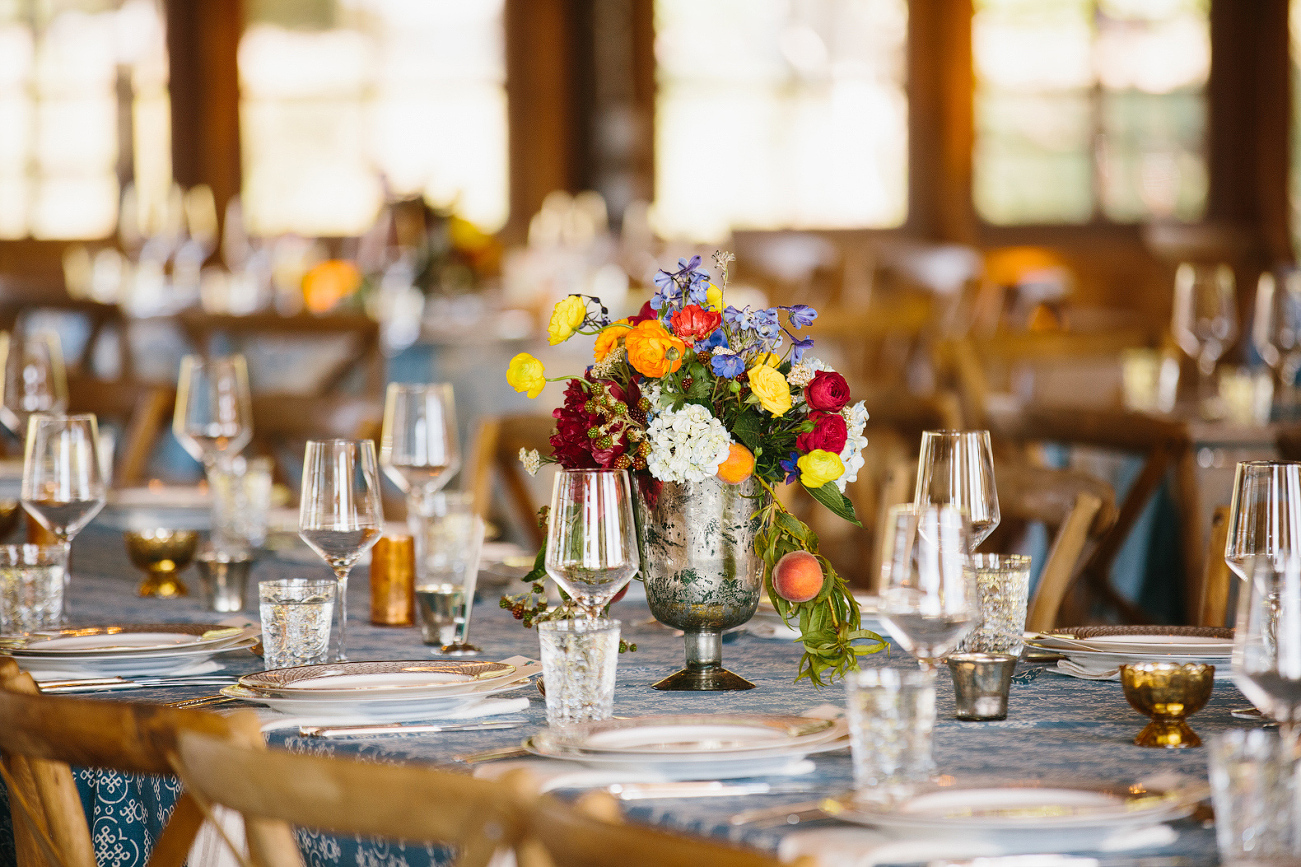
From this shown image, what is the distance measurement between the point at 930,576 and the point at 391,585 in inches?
30.5

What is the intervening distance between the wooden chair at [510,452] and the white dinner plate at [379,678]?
1277mm

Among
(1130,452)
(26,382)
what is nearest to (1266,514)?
(1130,452)

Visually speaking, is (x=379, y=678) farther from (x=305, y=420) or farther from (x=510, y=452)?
(x=305, y=420)

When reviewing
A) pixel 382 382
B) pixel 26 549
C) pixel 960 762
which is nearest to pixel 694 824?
pixel 960 762

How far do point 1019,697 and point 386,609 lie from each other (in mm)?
718

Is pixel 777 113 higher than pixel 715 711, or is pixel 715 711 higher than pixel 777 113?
pixel 777 113

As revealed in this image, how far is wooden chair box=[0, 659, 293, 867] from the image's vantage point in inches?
38.3

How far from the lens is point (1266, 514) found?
1.34 metres

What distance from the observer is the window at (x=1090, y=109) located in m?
7.97

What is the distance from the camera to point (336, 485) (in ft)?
5.20

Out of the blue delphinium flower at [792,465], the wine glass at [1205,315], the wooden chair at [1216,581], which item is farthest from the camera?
the wine glass at [1205,315]

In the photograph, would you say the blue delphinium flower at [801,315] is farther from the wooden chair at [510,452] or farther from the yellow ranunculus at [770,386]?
the wooden chair at [510,452]

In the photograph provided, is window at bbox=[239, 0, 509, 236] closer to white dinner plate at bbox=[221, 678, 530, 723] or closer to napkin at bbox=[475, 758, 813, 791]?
white dinner plate at bbox=[221, 678, 530, 723]

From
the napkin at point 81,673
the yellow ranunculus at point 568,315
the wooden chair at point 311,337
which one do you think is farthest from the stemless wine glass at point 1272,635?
the wooden chair at point 311,337
